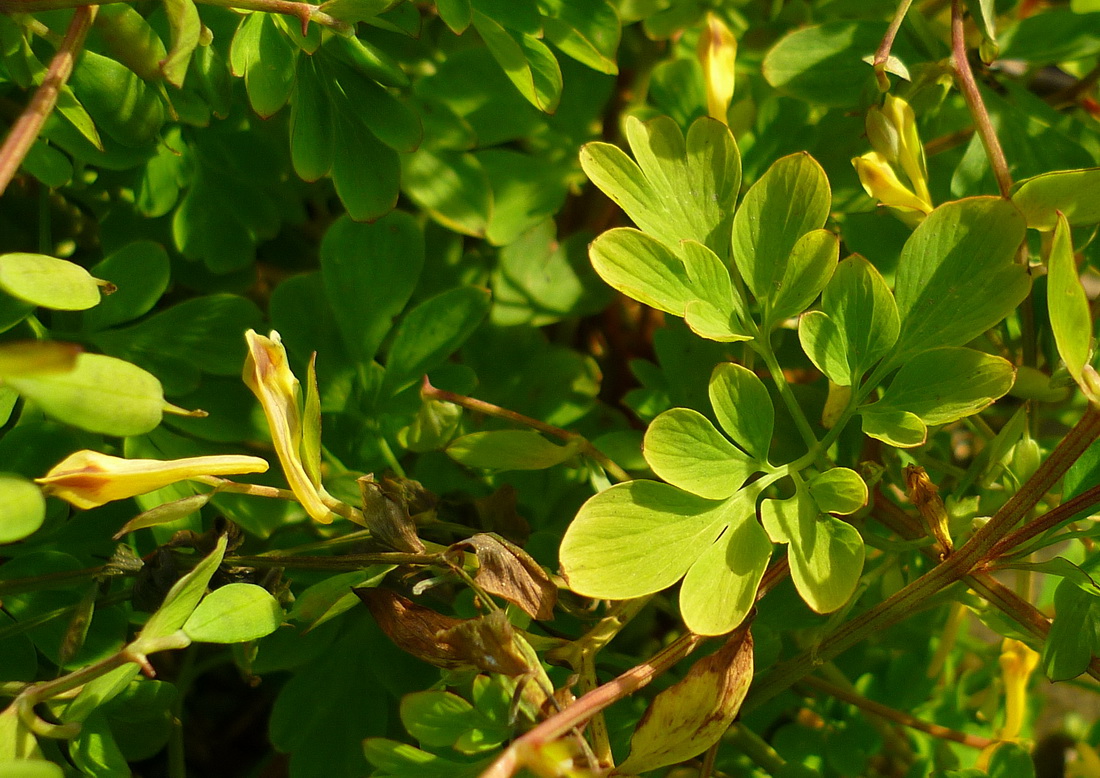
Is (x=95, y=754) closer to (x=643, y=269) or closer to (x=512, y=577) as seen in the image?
(x=512, y=577)

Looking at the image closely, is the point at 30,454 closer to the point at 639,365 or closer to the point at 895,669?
the point at 639,365

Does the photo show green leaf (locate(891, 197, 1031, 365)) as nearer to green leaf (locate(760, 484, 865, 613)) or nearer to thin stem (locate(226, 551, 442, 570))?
green leaf (locate(760, 484, 865, 613))

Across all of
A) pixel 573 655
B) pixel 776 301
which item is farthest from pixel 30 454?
pixel 776 301

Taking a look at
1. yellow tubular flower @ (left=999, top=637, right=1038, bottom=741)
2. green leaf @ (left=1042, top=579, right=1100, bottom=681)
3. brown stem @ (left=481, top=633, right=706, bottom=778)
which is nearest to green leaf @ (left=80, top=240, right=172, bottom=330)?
brown stem @ (left=481, top=633, right=706, bottom=778)

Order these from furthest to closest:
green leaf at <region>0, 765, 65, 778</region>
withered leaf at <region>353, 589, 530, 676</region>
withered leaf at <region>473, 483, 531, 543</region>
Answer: withered leaf at <region>473, 483, 531, 543</region>, withered leaf at <region>353, 589, 530, 676</region>, green leaf at <region>0, 765, 65, 778</region>

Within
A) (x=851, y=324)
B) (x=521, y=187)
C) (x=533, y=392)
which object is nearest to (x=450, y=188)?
(x=521, y=187)

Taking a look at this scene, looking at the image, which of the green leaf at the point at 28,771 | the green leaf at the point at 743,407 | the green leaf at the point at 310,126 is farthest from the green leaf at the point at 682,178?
the green leaf at the point at 28,771
